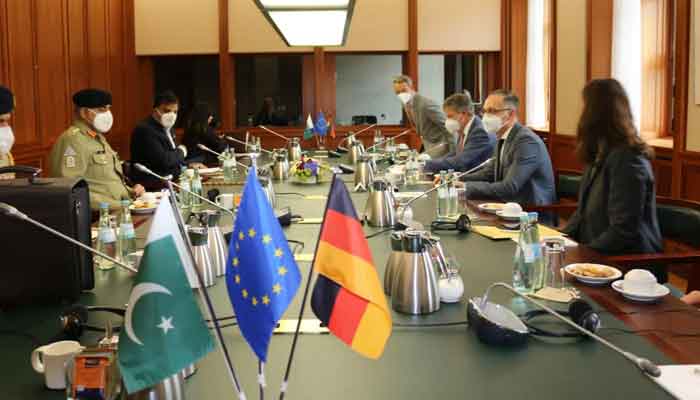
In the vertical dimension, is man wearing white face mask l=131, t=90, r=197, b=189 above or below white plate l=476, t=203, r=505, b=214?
above

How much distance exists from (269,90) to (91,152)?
520 centimetres

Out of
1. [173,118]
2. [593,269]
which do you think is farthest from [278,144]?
[593,269]

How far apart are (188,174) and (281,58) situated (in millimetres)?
5548

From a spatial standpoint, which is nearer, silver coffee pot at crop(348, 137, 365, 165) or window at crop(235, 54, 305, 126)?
silver coffee pot at crop(348, 137, 365, 165)

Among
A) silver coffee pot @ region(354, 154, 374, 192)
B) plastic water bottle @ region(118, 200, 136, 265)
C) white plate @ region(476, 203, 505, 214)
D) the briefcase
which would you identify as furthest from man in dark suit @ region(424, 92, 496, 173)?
the briefcase

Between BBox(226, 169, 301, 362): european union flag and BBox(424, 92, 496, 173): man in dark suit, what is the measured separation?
4257 millimetres

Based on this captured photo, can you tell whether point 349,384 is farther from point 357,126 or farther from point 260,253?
point 357,126

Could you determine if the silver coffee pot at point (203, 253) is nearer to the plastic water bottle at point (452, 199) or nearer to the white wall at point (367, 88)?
the plastic water bottle at point (452, 199)

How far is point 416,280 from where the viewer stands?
1.83 metres

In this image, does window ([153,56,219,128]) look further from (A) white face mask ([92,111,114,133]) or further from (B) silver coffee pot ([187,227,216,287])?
(B) silver coffee pot ([187,227,216,287])

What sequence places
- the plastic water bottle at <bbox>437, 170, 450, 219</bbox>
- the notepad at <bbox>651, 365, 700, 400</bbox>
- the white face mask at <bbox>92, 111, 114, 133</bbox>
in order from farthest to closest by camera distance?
1. the white face mask at <bbox>92, 111, 114, 133</bbox>
2. the plastic water bottle at <bbox>437, 170, 450, 219</bbox>
3. the notepad at <bbox>651, 365, 700, 400</bbox>

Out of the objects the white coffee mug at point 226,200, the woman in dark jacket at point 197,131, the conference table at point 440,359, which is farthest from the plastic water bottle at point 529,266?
the woman in dark jacket at point 197,131

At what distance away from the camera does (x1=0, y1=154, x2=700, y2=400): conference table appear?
1369 mm

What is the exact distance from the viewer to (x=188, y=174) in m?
3.96
